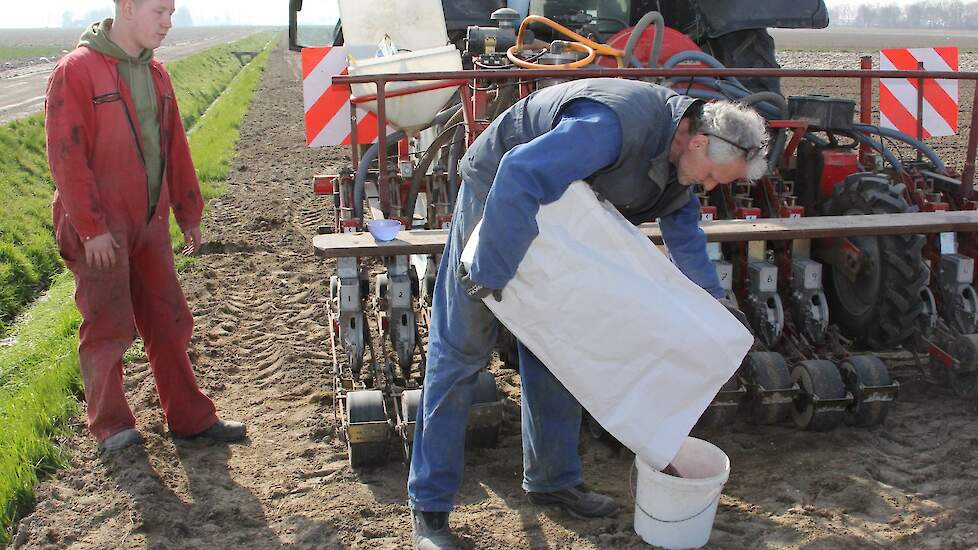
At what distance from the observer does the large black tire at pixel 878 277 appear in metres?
4.55

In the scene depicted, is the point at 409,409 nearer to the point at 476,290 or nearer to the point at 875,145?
the point at 476,290

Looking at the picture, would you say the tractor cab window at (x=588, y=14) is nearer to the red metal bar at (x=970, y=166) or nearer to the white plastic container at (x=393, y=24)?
the white plastic container at (x=393, y=24)

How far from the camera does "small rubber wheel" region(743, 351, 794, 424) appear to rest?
13.8ft

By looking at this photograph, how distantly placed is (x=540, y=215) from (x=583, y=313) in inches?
12.8

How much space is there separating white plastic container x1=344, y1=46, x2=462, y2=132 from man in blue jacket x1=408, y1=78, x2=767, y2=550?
2293mm

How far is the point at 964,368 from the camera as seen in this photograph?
14.2 ft

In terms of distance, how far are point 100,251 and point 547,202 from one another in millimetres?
1871

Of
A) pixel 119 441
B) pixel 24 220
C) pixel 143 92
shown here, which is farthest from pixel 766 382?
pixel 24 220

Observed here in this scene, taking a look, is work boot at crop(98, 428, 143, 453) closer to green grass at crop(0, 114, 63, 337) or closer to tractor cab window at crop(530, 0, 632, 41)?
green grass at crop(0, 114, 63, 337)

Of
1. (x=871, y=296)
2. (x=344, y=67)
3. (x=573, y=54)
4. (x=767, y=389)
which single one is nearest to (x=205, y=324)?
(x=344, y=67)

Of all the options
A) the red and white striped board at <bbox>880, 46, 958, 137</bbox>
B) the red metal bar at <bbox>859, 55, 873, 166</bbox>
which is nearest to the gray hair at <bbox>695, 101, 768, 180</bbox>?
the red metal bar at <bbox>859, 55, 873, 166</bbox>

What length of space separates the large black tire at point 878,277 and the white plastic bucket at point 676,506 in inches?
70.3

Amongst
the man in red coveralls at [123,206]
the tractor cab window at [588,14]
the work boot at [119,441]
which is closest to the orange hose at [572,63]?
the tractor cab window at [588,14]

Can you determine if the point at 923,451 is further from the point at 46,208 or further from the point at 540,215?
the point at 46,208
